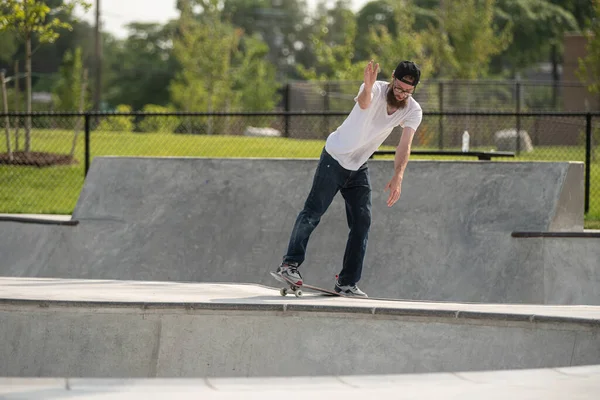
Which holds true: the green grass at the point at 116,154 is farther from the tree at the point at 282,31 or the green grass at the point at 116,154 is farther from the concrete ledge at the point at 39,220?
the tree at the point at 282,31

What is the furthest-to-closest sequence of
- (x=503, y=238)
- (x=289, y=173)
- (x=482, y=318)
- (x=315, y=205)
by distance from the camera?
(x=289, y=173) < (x=503, y=238) < (x=315, y=205) < (x=482, y=318)

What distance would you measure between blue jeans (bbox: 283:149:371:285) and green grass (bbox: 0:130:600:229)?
535 centimetres

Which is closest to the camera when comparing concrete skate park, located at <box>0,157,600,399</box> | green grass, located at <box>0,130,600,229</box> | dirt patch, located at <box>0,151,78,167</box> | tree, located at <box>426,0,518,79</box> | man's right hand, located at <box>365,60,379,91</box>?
concrete skate park, located at <box>0,157,600,399</box>

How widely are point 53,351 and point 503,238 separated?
4.78m

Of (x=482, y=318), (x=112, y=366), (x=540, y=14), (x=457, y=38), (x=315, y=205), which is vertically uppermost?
(x=540, y=14)

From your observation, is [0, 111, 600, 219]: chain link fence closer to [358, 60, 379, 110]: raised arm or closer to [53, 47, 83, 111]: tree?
[358, 60, 379, 110]: raised arm

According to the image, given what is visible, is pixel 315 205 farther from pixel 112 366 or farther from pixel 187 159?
pixel 187 159

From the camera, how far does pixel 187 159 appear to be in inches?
393

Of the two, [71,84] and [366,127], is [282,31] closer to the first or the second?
[71,84]

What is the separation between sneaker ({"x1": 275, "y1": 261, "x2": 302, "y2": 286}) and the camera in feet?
22.0

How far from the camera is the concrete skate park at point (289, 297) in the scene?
5133 millimetres

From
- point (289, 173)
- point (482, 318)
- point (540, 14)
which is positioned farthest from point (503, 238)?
point (540, 14)

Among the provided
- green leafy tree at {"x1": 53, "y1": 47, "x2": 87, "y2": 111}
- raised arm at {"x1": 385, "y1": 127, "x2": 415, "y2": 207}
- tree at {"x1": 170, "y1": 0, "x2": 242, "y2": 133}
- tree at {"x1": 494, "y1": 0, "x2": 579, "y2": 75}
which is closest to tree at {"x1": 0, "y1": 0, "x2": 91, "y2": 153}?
raised arm at {"x1": 385, "y1": 127, "x2": 415, "y2": 207}

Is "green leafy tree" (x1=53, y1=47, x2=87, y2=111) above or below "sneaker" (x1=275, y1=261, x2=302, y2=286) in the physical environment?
above
